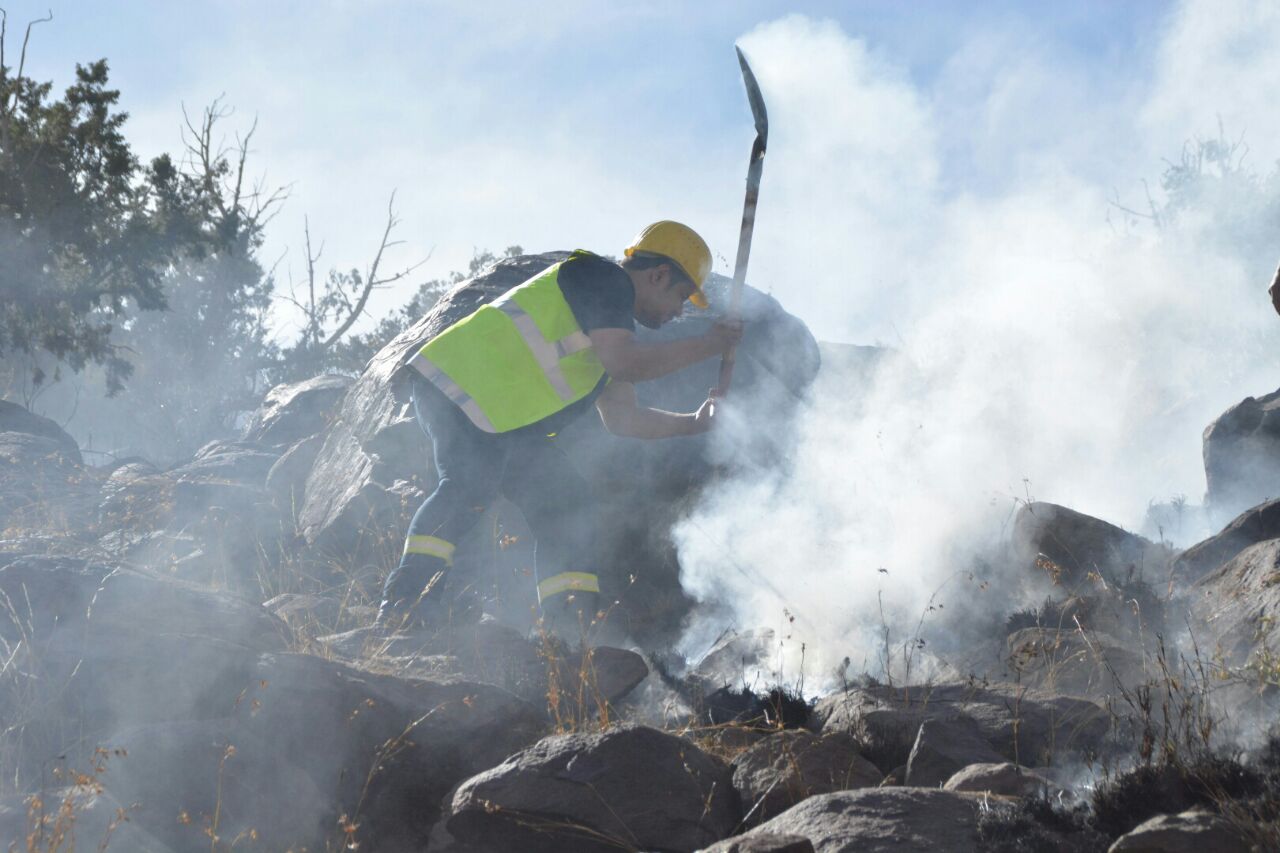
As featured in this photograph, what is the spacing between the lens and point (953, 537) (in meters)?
7.22

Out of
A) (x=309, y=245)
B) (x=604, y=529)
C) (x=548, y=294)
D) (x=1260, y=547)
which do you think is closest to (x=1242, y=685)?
(x=1260, y=547)

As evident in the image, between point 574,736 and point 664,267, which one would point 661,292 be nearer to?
point 664,267

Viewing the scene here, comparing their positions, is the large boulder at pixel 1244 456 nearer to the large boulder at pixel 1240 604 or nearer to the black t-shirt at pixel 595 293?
the large boulder at pixel 1240 604

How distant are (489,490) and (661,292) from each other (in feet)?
3.45

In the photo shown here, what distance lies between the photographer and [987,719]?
4012 millimetres

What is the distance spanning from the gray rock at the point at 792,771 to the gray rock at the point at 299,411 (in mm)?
7434

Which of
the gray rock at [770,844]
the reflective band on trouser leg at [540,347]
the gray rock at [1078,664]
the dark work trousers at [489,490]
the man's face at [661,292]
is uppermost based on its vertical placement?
the man's face at [661,292]

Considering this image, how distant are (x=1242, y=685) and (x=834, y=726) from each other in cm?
129

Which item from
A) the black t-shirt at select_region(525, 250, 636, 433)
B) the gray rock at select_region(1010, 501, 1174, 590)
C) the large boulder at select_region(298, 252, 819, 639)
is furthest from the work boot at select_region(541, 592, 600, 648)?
the gray rock at select_region(1010, 501, 1174, 590)

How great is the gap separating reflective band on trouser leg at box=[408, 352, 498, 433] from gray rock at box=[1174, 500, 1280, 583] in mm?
4025

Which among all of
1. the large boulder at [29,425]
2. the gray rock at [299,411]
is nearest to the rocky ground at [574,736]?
the gray rock at [299,411]

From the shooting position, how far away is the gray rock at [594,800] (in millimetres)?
2971

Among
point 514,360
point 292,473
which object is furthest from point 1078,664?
point 292,473

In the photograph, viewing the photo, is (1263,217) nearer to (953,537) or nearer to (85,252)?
(953,537)
